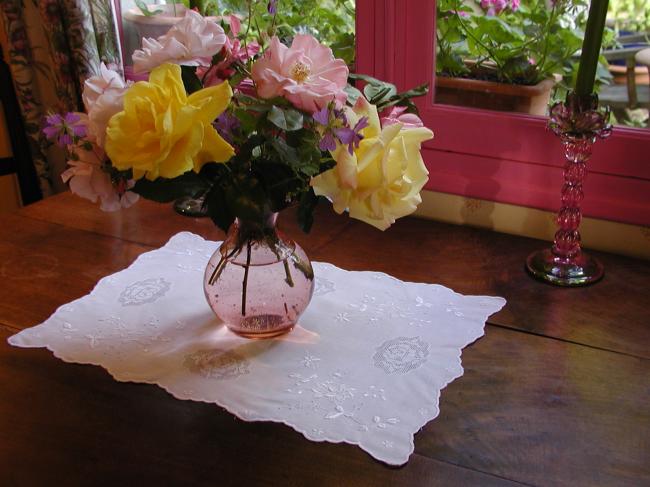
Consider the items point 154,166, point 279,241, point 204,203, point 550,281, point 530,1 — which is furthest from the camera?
point 530,1

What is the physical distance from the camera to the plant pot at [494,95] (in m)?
1.52

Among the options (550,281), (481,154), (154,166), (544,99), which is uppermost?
(154,166)

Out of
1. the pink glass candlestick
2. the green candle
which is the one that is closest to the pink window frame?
the pink glass candlestick

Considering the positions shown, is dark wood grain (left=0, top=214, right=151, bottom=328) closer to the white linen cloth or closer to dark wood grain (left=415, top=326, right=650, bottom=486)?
the white linen cloth

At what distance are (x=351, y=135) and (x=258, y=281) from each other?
29 centimetres

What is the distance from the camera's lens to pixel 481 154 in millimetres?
1580

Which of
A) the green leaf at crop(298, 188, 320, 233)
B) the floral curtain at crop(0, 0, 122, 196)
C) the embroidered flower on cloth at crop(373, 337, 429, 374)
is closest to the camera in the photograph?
the green leaf at crop(298, 188, 320, 233)

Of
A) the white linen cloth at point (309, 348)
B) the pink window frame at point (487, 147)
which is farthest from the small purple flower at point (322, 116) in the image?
the pink window frame at point (487, 147)

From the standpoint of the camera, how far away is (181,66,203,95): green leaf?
3.21 feet

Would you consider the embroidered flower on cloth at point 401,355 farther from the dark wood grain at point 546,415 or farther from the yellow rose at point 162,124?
the yellow rose at point 162,124

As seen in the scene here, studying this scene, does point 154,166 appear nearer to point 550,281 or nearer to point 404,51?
point 550,281

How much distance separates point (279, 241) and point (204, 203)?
0.16 meters

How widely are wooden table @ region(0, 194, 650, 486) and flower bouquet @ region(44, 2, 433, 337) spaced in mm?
267

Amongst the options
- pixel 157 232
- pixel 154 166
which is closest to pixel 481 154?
pixel 157 232
